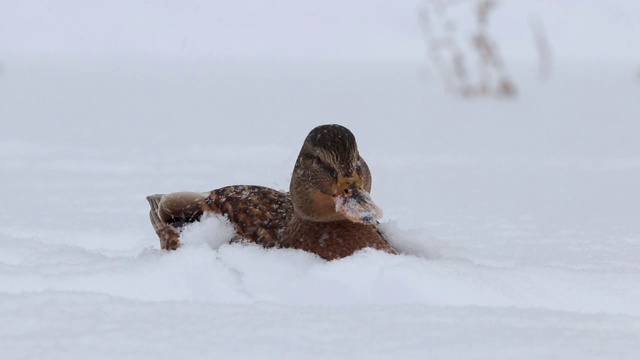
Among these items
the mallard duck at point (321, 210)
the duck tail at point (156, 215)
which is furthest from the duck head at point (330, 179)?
the duck tail at point (156, 215)

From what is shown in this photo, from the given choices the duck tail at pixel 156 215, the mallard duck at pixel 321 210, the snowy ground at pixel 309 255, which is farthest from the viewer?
the duck tail at pixel 156 215

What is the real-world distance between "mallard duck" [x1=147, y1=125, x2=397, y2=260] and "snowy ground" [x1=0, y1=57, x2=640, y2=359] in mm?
92

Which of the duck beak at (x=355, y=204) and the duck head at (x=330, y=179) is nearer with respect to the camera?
the duck beak at (x=355, y=204)

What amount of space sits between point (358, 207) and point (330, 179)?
0.17m

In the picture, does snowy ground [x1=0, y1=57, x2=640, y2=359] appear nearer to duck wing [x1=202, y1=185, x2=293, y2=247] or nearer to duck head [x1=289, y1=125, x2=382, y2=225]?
duck wing [x1=202, y1=185, x2=293, y2=247]

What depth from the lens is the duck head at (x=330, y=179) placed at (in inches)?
115

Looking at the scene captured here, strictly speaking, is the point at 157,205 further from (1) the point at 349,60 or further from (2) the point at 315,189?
(1) the point at 349,60

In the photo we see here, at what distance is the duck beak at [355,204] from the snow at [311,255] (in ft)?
0.54

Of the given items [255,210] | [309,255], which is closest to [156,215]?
[255,210]

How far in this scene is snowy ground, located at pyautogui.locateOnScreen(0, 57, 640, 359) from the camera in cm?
188

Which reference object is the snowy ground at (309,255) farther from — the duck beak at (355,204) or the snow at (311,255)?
the duck beak at (355,204)

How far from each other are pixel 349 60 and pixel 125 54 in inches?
141

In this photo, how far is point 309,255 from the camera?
2824 millimetres

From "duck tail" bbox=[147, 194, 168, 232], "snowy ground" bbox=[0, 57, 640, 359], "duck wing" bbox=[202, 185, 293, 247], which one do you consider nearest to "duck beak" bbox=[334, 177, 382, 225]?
"snowy ground" bbox=[0, 57, 640, 359]
